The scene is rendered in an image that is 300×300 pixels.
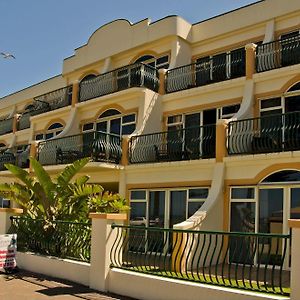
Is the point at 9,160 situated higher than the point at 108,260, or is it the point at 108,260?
the point at 9,160

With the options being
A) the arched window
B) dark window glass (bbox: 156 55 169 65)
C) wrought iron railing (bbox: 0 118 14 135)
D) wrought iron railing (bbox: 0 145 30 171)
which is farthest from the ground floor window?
wrought iron railing (bbox: 0 118 14 135)

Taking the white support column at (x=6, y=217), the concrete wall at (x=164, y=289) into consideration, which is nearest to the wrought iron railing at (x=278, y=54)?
the concrete wall at (x=164, y=289)

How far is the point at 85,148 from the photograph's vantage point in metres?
17.6

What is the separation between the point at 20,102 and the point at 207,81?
60.6 feet

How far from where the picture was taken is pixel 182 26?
63.9ft

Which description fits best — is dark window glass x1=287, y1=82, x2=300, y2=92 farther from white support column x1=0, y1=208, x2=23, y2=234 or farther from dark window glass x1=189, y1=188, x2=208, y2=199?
white support column x1=0, y1=208, x2=23, y2=234

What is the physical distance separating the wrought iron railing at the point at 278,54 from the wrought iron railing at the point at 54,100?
11096 millimetres

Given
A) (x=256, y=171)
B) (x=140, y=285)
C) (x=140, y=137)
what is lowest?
(x=140, y=285)

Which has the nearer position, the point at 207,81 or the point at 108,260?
the point at 108,260

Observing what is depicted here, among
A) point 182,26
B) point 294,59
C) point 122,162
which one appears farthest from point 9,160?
point 294,59

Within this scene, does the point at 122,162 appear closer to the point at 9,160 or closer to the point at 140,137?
the point at 140,137

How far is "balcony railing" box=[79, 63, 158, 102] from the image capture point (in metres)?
18.5

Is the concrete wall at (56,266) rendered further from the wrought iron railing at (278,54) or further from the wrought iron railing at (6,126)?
the wrought iron railing at (6,126)

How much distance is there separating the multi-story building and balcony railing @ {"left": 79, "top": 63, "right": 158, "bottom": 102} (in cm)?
6
